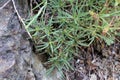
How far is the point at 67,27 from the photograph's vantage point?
4.44 ft

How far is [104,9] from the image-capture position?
4.21ft

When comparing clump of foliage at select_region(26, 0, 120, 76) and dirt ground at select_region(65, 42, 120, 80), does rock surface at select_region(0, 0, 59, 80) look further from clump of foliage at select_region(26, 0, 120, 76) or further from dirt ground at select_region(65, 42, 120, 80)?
dirt ground at select_region(65, 42, 120, 80)

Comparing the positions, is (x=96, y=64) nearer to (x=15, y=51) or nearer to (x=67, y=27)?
(x=67, y=27)

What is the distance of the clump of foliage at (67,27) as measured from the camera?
132cm

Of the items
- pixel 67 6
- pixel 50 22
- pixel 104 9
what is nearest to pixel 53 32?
pixel 50 22

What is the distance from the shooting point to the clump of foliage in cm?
132

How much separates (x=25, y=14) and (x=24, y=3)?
7 centimetres

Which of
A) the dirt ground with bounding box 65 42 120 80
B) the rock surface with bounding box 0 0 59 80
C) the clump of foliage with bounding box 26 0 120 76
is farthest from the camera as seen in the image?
the dirt ground with bounding box 65 42 120 80

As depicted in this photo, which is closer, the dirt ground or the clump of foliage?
the clump of foliage

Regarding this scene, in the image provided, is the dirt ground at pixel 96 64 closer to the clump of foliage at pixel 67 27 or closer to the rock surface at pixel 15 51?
the clump of foliage at pixel 67 27

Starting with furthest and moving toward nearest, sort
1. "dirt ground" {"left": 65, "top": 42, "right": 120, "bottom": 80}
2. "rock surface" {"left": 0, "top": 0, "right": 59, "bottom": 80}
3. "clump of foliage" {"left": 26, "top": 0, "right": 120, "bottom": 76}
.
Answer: "dirt ground" {"left": 65, "top": 42, "right": 120, "bottom": 80} < "clump of foliage" {"left": 26, "top": 0, "right": 120, "bottom": 76} < "rock surface" {"left": 0, "top": 0, "right": 59, "bottom": 80}

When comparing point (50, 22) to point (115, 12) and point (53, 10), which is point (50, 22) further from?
point (115, 12)

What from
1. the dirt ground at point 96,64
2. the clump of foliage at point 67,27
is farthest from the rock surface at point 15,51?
the dirt ground at point 96,64

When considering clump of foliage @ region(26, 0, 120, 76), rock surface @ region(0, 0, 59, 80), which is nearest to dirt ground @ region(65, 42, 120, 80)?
clump of foliage @ region(26, 0, 120, 76)
